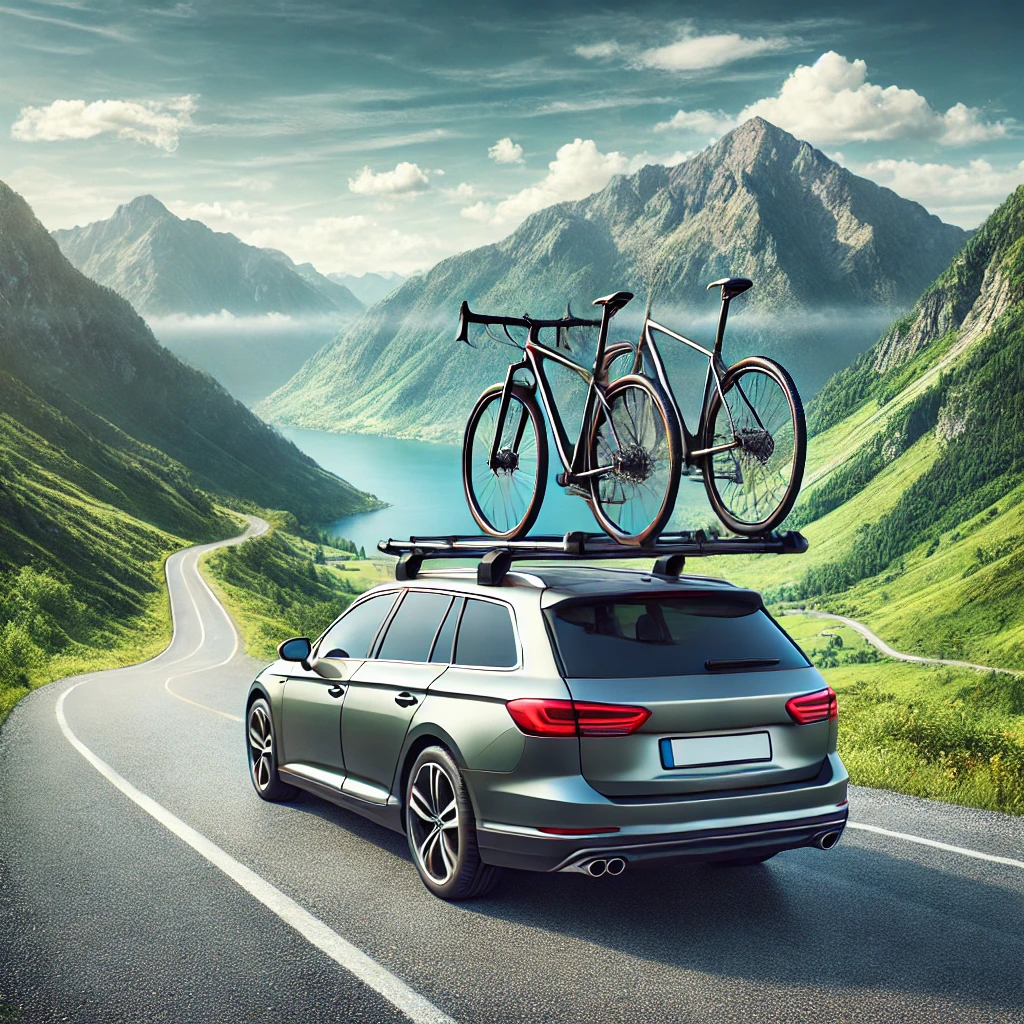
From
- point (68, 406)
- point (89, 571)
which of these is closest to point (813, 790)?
point (89, 571)

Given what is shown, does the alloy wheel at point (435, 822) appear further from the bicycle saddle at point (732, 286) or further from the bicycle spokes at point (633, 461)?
the bicycle saddle at point (732, 286)

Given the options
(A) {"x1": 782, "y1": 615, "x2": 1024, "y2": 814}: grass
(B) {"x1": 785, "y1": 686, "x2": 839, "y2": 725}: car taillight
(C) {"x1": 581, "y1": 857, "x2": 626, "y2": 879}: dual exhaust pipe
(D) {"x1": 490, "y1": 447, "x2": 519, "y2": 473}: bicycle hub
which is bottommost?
(A) {"x1": 782, "y1": 615, "x2": 1024, "y2": 814}: grass

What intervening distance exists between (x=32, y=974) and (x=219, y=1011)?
2.98 feet

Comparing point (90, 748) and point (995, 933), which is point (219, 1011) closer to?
point (995, 933)

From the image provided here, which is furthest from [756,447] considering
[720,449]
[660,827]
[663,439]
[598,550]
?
[660,827]

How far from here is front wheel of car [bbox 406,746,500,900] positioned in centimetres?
494

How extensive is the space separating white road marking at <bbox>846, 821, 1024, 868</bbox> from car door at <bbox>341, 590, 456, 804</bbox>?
2.87m

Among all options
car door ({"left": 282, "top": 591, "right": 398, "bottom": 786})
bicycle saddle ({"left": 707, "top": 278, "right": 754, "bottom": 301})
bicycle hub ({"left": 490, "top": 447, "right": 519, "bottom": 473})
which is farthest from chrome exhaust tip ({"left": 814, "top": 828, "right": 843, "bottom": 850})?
bicycle hub ({"left": 490, "top": 447, "right": 519, "bottom": 473})

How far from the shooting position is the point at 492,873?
500 centimetres

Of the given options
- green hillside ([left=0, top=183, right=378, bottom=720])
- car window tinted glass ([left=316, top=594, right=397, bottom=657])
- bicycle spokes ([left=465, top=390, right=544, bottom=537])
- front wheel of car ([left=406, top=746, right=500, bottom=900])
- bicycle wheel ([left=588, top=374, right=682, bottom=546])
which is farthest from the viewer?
green hillside ([left=0, top=183, right=378, bottom=720])

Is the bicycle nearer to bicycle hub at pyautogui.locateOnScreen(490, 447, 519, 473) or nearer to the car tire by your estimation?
bicycle hub at pyautogui.locateOnScreen(490, 447, 519, 473)

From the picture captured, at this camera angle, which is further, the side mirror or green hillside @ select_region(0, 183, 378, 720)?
green hillside @ select_region(0, 183, 378, 720)

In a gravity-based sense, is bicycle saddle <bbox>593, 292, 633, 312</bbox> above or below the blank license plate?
above

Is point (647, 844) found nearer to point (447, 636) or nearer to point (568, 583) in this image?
point (568, 583)
